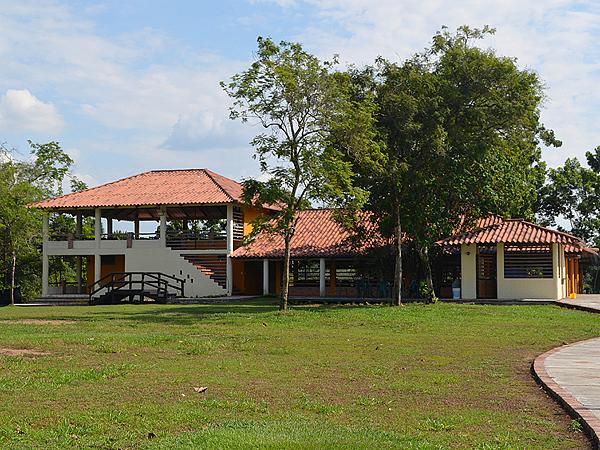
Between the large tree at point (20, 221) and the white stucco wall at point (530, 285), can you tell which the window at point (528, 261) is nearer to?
the white stucco wall at point (530, 285)

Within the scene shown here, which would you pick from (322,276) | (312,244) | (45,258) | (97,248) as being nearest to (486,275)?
(322,276)

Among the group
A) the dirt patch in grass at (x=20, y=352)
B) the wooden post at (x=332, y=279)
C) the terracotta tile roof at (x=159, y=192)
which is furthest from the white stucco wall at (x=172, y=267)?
the dirt patch in grass at (x=20, y=352)

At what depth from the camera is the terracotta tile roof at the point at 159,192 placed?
125ft

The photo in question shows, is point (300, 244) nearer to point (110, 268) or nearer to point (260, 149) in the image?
point (110, 268)

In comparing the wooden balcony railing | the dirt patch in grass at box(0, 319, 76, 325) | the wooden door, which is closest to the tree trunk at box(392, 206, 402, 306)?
the wooden door

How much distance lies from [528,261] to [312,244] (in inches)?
402

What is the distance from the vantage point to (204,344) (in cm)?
1570

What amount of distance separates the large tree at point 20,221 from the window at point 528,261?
21.4 meters

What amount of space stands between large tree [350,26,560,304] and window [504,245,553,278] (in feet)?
11.8

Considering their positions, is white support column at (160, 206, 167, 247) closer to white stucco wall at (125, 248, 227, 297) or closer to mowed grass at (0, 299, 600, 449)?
white stucco wall at (125, 248, 227, 297)

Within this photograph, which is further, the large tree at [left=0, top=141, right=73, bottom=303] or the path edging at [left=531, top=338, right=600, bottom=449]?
the large tree at [left=0, top=141, right=73, bottom=303]

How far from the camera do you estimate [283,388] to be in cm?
1028

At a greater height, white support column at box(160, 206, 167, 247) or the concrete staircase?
white support column at box(160, 206, 167, 247)

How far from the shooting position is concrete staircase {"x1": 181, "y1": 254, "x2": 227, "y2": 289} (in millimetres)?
38219
